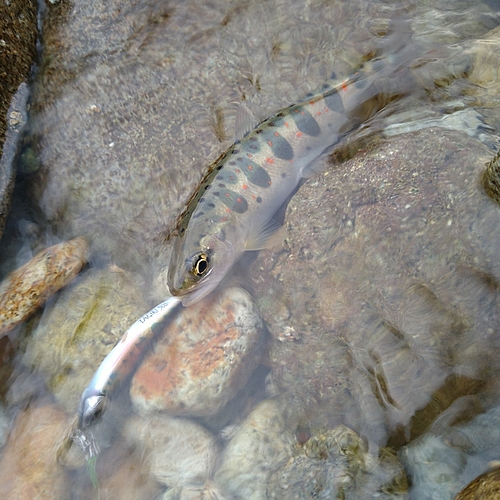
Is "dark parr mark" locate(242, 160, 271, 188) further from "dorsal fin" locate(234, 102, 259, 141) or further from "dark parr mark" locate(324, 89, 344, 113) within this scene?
"dark parr mark" locate(324, 89, 344, 113)

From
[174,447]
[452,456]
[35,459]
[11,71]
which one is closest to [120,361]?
[174,447]

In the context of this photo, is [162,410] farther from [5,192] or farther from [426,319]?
[5,192]

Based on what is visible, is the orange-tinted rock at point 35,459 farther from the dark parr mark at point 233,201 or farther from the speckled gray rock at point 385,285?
the dark parr mark at point 233,201

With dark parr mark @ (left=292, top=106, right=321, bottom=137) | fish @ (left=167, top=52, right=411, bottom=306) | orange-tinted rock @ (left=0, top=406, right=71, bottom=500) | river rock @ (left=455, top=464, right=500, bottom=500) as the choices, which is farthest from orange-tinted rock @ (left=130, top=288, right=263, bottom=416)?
river rock @ (left=455, top=464, right=500, bottom=500)

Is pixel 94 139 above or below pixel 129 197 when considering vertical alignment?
above

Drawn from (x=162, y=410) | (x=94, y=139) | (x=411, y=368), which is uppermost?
(x=94, y=139)

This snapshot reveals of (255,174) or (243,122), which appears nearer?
(255,174)

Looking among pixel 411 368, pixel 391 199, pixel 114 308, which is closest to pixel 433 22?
pixel 391 199

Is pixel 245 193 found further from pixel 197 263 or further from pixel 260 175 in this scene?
pixel 197 263
